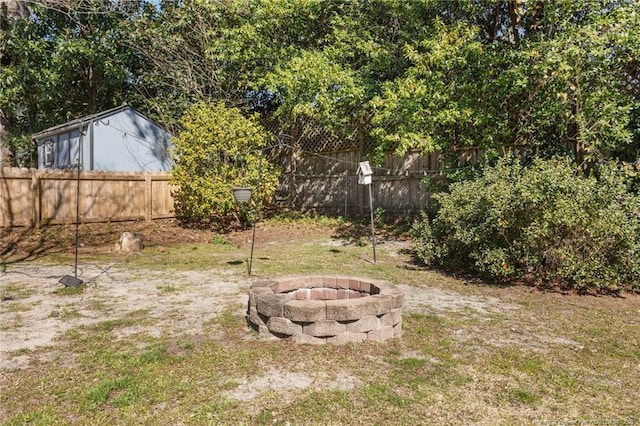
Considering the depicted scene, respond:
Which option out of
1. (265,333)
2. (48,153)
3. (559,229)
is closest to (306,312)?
(265,333)

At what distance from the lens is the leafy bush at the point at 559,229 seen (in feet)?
16.4

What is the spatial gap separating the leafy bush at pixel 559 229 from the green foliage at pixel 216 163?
562 centimetres

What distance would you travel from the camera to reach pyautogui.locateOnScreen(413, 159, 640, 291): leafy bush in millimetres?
5004

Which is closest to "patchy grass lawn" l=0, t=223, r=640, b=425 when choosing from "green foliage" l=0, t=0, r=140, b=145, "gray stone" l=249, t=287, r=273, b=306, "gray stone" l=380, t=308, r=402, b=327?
"gray stone" l=380, t=308, r=402, b=327

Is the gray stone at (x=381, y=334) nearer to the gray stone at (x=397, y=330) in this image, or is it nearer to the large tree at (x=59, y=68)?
the gray stone at (x=397, y=330)

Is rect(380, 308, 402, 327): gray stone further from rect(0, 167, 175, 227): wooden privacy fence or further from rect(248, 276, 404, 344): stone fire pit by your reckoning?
rect(0, 167, 175, 227): wooden privacy fence

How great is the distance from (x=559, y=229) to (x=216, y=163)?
7.49 metres

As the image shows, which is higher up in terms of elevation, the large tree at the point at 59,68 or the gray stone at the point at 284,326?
the large tree at the point at 59,68

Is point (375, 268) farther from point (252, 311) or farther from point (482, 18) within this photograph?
point (482, 18)

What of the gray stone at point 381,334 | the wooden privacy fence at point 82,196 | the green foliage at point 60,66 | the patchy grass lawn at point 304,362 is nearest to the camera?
the patchy grass lawn at point 304,362

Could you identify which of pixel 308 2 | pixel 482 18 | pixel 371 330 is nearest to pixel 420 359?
pixel 371 330

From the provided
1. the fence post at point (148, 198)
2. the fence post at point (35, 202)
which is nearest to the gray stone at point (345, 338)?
the fence post at point (35, 202)

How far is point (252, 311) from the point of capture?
3650 millimetres

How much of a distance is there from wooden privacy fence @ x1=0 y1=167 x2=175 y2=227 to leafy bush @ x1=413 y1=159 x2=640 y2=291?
8156 millimetres
